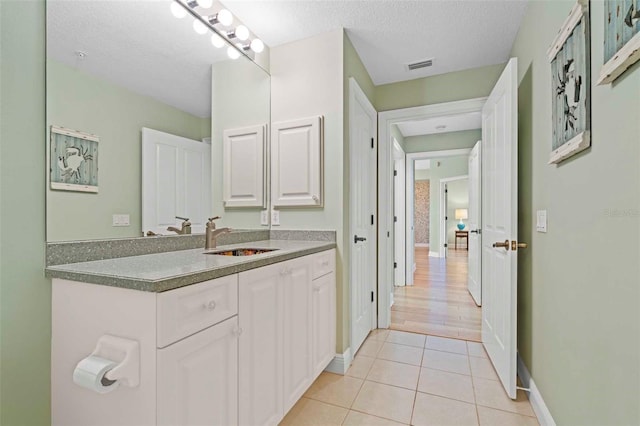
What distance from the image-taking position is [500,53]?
2576mm

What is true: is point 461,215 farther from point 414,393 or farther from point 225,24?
point 225,24

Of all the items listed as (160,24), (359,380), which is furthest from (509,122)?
(160,24)

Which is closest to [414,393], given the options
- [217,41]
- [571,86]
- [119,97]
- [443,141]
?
[571,86]

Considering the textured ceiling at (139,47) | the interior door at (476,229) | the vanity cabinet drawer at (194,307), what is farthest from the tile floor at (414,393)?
the textured ceiling at (139,47)

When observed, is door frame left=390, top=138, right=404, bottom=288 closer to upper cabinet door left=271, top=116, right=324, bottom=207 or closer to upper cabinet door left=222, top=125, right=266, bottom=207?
upper cabinet door left=271, top=116, right=324, bottom=207

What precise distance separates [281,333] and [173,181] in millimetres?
1033

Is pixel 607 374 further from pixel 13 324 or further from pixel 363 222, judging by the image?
pixel 13 324

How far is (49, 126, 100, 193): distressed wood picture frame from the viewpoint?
1173 millimetres

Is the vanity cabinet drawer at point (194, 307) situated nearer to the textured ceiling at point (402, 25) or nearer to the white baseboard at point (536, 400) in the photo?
the white baseboard at point (536, 400)

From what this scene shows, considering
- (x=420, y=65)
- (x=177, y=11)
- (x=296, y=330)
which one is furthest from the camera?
(x=420, y=65)

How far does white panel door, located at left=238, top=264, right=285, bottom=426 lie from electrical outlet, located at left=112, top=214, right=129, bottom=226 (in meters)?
0.65

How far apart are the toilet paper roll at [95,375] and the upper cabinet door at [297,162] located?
1.57 metres

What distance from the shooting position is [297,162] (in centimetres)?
233

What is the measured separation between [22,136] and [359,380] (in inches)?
86.6
